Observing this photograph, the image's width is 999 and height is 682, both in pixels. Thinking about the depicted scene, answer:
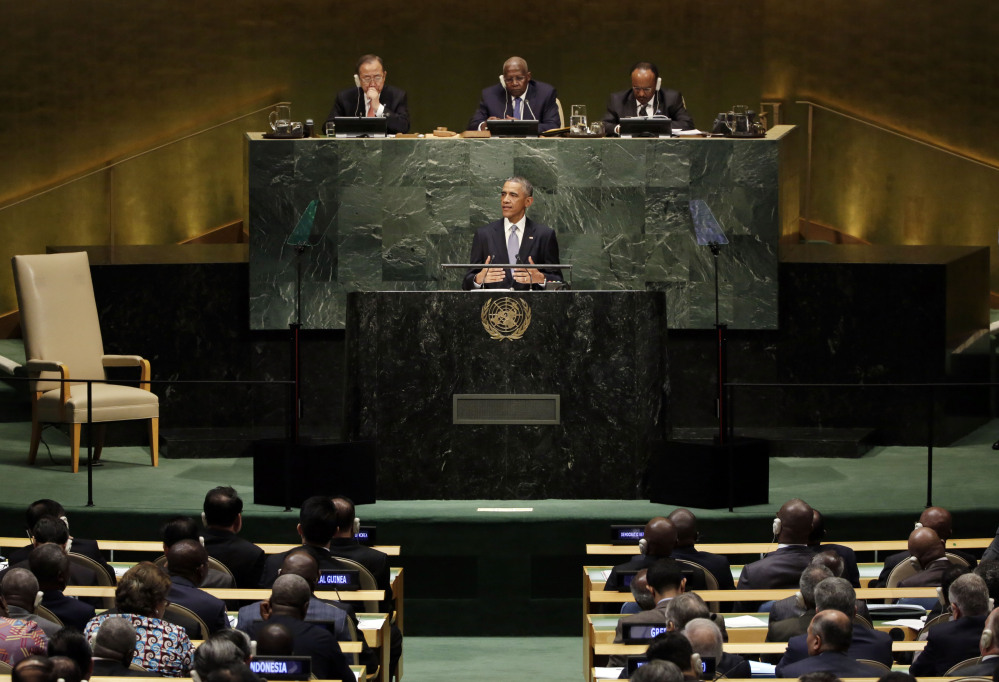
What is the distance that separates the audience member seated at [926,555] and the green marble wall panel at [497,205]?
12.4ft

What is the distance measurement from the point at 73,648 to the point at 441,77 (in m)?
9.39

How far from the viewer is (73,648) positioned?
4145 millimetres

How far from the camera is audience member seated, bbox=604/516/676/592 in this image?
5.95m

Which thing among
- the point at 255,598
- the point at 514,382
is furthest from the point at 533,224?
the point at 255,598

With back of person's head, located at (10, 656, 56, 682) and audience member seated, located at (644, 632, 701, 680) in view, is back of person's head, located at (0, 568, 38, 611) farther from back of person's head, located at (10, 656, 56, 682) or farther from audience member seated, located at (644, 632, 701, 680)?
audience member seated, located at (644, 632, 701, 680)

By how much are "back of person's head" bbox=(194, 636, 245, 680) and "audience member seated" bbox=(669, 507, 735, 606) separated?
7.95 feet

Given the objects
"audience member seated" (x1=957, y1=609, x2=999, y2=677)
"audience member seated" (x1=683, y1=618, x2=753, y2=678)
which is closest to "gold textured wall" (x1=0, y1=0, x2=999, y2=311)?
"audience member seated" (x1=957, y1=609, x2=999, y2=677)

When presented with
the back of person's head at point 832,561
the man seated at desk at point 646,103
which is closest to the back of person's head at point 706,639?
the back of person's head at point 832,561

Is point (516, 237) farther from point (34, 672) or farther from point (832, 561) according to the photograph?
point (34, 672)

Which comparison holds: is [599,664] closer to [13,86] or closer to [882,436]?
[882,436]

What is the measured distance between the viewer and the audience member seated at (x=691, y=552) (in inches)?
243

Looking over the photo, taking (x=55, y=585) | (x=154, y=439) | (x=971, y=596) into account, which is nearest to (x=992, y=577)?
(x=971, y=596)

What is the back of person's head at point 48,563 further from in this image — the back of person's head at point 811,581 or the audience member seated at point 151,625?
the back of person's head at point 811,581

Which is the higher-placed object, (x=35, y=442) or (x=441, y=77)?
(x=441, y=77)
